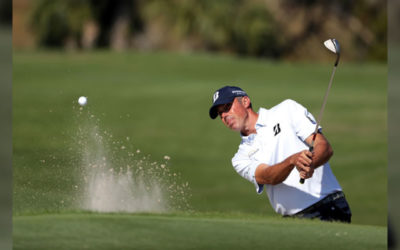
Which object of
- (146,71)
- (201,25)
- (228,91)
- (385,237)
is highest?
(201,25)

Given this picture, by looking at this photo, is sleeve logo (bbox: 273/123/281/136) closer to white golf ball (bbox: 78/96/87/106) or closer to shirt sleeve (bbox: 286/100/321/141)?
shirt sleeve (bbox: 286/100/321/141)

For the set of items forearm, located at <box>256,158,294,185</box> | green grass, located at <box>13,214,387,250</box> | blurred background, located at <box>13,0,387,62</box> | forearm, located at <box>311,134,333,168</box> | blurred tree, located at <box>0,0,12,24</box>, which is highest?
blurred background, located at <box>13,0,387,62</box>

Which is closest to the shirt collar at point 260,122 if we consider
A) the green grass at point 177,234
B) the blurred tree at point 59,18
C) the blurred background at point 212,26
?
the green grass at point 177,234

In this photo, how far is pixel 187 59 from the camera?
32250 mm

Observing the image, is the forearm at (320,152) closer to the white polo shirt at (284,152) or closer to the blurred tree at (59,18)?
the white polo shirt at (284,152)

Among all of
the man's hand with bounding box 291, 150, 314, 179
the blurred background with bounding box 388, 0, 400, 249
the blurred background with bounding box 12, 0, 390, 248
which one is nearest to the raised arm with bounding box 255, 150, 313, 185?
the man's hand with bounding box 291, 150, 314, 179

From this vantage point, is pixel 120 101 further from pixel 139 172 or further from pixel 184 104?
pixel 139 172

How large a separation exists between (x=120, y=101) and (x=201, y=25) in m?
13.5

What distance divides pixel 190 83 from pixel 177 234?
23208mm

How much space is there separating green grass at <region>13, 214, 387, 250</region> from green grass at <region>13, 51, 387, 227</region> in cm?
631

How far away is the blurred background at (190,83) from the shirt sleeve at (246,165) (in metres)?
1.25

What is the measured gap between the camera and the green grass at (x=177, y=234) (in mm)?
4965

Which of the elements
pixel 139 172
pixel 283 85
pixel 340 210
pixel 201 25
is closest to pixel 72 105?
pixel 139 172

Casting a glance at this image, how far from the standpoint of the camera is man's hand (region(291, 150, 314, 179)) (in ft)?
15.7
